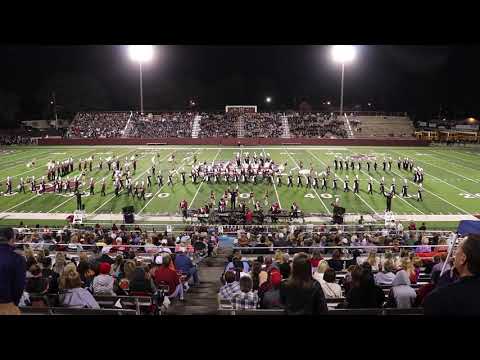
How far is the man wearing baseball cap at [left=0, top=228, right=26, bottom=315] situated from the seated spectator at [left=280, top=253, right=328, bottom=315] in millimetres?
2294

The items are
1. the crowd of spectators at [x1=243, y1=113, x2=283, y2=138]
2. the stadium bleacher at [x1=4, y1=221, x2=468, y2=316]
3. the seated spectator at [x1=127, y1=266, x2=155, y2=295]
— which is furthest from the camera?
the crowd of spectators at [x1=243, y1=113, x2=283, y2=138]

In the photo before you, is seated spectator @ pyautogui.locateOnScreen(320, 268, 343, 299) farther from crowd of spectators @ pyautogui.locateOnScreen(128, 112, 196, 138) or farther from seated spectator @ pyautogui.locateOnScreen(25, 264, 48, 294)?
crowd of spectators @ pyautogui.locateOnScreen(128, 112, 196, 138)

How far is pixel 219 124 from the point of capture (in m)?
51.8

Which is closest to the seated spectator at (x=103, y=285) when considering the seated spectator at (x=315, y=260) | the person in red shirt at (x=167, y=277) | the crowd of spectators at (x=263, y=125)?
the person in red shirt at (x=167, y=277)

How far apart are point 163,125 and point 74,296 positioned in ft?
155

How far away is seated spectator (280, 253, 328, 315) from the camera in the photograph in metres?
3.20

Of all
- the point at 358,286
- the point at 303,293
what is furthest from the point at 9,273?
the point at 358,286

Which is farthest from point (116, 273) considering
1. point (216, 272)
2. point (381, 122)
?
point (381, 122)

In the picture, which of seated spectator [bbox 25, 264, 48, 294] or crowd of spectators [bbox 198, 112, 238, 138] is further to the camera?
crowd of spectators [bbox 198, 112, 238, 138]

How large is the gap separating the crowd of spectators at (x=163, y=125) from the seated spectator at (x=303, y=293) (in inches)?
1773

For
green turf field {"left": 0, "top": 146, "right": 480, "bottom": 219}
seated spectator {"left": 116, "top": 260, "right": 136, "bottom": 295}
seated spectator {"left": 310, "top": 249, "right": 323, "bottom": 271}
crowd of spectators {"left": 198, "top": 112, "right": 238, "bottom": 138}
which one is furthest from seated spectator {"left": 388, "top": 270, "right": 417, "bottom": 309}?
crowd of spectators {"left": 198, "top": 112, "right": 238, "bottom": 138}
